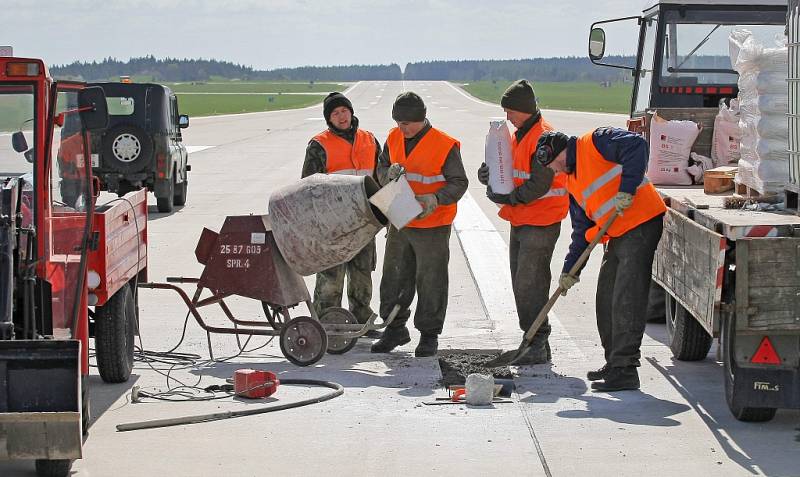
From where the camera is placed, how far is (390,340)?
33.6ft

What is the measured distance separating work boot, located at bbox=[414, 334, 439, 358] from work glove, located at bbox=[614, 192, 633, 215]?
2.14 meters

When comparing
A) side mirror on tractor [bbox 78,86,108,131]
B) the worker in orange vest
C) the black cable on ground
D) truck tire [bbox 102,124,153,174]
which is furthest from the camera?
truck tire [bbox 102,124,153,174]

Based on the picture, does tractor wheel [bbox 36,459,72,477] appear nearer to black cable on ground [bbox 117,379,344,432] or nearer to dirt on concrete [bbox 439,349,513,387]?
black cable on ground [bbox 117,379,344,432]

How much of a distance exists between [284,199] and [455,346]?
1903mm

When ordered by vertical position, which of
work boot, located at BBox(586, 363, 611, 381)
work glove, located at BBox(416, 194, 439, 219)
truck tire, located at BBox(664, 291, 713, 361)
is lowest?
work boot, located at BBox(586, 363, 611, 381)

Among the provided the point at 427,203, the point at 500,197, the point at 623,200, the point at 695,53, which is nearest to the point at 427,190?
the point at 427,203

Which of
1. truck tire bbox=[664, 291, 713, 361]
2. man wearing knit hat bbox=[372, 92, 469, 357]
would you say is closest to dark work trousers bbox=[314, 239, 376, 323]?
man wearing knit hat bbox=[372, 92, 469, 357]

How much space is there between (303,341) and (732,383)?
3261mm

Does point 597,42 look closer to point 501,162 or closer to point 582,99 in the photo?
point 501,162

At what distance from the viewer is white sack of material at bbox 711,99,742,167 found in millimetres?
11055

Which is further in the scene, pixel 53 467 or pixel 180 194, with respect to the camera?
pixel 180 194

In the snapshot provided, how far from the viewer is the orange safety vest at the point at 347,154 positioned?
1048cm

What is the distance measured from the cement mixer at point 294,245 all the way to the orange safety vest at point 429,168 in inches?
17.9

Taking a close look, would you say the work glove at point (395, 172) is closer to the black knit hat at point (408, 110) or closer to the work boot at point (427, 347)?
the black knit hat at point (408, 110)
